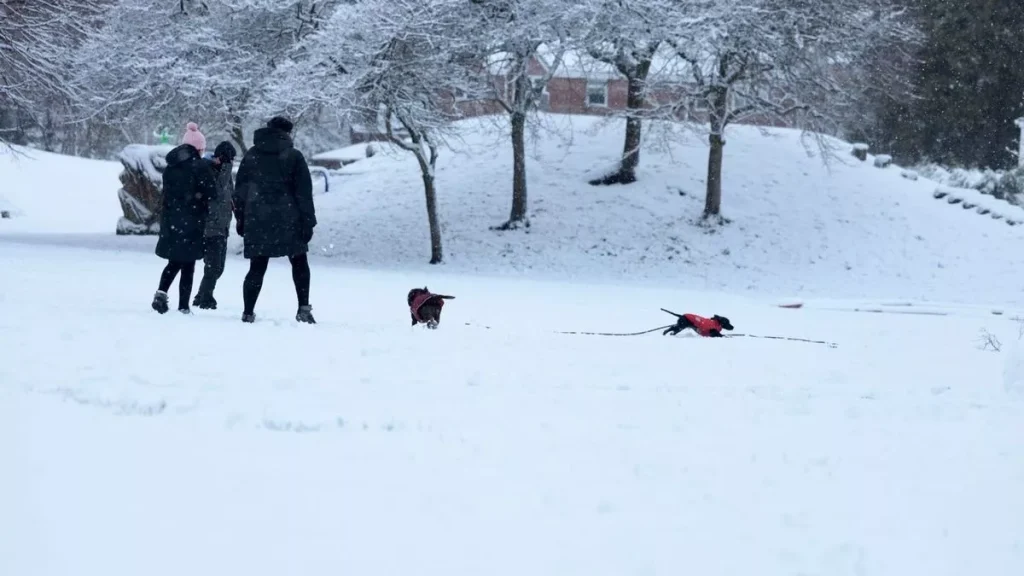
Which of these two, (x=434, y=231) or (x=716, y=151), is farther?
(x=716, y=151)

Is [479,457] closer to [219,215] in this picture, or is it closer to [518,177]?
[219,215]

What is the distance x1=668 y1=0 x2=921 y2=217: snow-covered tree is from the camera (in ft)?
69.8

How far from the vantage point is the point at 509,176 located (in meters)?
27.7

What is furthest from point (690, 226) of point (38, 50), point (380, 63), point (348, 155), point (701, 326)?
point (348, 155)

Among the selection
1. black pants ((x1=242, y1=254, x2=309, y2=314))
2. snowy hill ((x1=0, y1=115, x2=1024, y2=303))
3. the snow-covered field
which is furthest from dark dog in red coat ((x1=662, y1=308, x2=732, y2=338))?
snowy hill ((x1=0, y1=115, x2=1024, y2=303))

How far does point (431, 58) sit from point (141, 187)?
10.7m

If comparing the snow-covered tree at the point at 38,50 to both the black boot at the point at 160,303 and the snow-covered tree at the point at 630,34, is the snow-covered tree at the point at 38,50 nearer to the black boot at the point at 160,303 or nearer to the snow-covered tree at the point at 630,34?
the snow-covered tree at the point at 630,34

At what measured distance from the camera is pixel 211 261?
10406mm

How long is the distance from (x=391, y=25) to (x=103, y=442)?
1620cm

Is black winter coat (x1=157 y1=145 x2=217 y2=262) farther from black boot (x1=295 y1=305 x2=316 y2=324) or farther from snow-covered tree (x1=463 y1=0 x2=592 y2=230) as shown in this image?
snow-covered tree (x1=463 y1=0 x2=592 y2=230)

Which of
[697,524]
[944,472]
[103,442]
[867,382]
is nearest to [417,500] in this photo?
[697,524]

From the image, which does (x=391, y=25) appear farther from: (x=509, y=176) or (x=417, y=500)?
(x=417, y=500)

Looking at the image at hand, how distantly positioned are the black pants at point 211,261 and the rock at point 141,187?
16679 millimetres

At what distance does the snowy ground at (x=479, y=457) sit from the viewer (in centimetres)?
372
